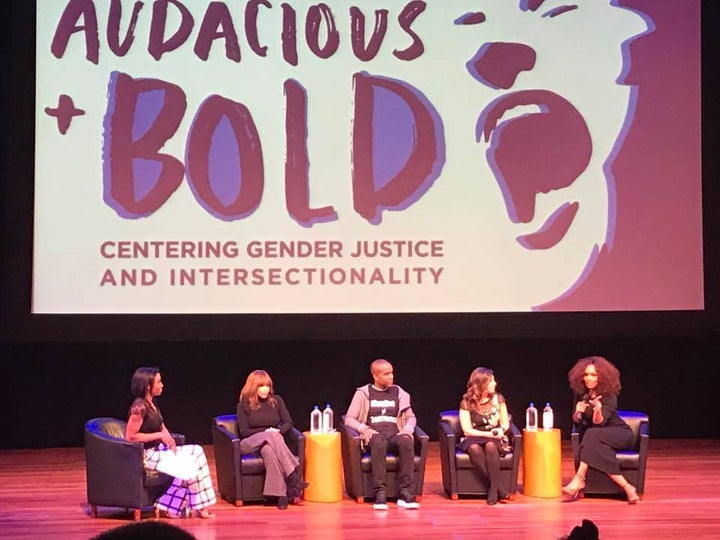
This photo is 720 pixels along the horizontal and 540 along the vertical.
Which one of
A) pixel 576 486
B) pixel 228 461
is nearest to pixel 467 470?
pixel 576 486

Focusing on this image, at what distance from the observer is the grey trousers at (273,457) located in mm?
6129

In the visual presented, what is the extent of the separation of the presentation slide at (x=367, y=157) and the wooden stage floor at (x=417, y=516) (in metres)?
1.46

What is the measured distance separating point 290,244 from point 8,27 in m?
2.74

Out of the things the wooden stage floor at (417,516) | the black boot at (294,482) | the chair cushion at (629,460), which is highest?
the chair cushion at (629,460)

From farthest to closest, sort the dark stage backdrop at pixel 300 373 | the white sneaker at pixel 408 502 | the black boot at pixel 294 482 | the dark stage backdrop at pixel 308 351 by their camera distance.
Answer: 1. the dark stage backdrop at pixel 300 373
2. the dark stage backdrop at pixel 308 351
3. the black boot at pixel 294 482
4. the white sneaker at pixel 408 502

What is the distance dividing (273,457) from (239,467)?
0.22m

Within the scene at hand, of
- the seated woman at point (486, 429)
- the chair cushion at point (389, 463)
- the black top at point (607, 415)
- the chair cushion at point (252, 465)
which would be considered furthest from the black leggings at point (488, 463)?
the chair cushion at point (252, 465)

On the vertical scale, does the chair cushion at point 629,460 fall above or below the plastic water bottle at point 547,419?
below

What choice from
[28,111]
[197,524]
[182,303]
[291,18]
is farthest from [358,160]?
[197,524]

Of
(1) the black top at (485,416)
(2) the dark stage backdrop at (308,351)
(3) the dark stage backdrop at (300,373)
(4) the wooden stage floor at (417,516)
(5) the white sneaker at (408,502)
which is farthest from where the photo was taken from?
(3) the dark stage backdrop at (300,373)

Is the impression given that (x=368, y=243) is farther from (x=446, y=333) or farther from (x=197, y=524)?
(x=197, y=524)

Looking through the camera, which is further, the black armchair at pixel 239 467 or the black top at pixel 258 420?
the black top at pixel 258 420

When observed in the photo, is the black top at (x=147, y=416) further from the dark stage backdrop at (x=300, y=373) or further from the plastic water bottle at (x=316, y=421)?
the dark stage backdrop at (x=300, y=373)

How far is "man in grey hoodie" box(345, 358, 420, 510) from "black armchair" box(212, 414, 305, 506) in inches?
15.7
